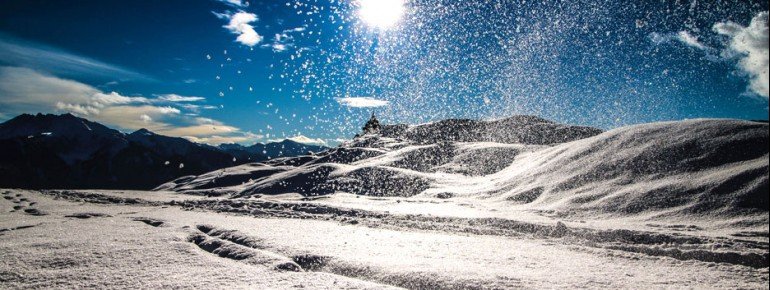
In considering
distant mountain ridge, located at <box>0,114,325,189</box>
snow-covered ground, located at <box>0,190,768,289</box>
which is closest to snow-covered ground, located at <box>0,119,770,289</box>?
snow-covered ground, located at <box>0,190,768,289</box>

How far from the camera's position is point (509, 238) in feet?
27.6

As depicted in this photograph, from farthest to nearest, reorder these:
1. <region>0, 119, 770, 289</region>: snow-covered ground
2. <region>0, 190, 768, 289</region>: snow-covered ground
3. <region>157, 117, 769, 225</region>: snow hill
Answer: <region>157, 117, 769, 225</region>: snow hill → <region>0, 119, 770, 289</region>: snow-covered ground → <region>0, 190, 768, 289</region>: snow-covered ground

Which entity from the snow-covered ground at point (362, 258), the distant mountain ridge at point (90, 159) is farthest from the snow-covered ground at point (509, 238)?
the distant mountain ridge at point (90, 159)

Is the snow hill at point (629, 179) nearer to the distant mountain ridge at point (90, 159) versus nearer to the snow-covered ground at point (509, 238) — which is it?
the snow-covered ground at point (509, 238)

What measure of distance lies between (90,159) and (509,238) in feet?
427

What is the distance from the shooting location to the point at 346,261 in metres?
5.87

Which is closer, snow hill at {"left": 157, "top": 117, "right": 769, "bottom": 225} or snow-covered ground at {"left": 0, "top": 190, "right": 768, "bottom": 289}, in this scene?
snow-covered ground at {"left": 0, "top": 190, "right": 768, "bottom": 289}

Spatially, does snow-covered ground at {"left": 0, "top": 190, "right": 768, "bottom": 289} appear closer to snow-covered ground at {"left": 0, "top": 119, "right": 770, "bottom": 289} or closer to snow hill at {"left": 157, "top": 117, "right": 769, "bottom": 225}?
snow-covered ground at {"left": 0, "top": 119, "right": 770, "bottom": 289}

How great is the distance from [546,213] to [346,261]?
867 centimetres

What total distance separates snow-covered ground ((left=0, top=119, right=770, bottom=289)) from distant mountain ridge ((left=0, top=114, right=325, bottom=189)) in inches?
3892

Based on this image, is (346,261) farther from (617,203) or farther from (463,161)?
(463,161)

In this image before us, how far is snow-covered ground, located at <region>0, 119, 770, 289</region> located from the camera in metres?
5.17

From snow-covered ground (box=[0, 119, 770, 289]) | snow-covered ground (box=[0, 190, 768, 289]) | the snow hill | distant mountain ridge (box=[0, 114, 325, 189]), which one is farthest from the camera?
distant mountain ridge (box=[0, 114, 325, 189])

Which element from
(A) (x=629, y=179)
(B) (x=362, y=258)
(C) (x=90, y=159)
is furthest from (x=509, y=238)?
(C) (x=90, y=159)
